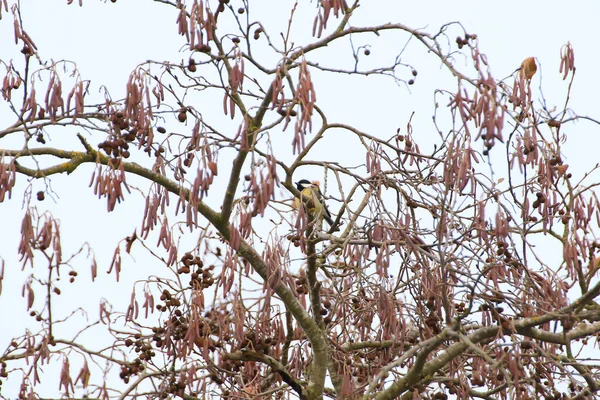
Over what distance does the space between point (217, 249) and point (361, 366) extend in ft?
3.46

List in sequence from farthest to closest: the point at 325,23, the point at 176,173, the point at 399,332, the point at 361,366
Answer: the point at 361,366, the point at 399,332, the point at 176,173, the point at 325,23

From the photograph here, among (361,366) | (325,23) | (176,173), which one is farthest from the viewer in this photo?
(361,366)

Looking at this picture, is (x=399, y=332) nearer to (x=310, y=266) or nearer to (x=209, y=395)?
(x=310, y=266)

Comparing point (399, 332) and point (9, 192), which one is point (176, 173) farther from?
point (399, 332)

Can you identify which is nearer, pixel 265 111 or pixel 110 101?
pixel 265 111

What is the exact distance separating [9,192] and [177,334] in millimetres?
1243

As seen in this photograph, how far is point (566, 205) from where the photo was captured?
384 centimetres

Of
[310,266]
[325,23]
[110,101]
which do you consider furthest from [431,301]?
[110,101]

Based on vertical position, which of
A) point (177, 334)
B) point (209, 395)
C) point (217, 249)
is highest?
point (217, 249)

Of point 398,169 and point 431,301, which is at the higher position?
point 398,169

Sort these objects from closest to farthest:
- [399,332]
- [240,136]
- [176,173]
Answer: [240,136] < [176,173] < [399,332]

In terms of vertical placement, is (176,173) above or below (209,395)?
above

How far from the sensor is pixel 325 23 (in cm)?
343

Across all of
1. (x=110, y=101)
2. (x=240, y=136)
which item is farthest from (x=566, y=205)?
(x=110, y=101)
